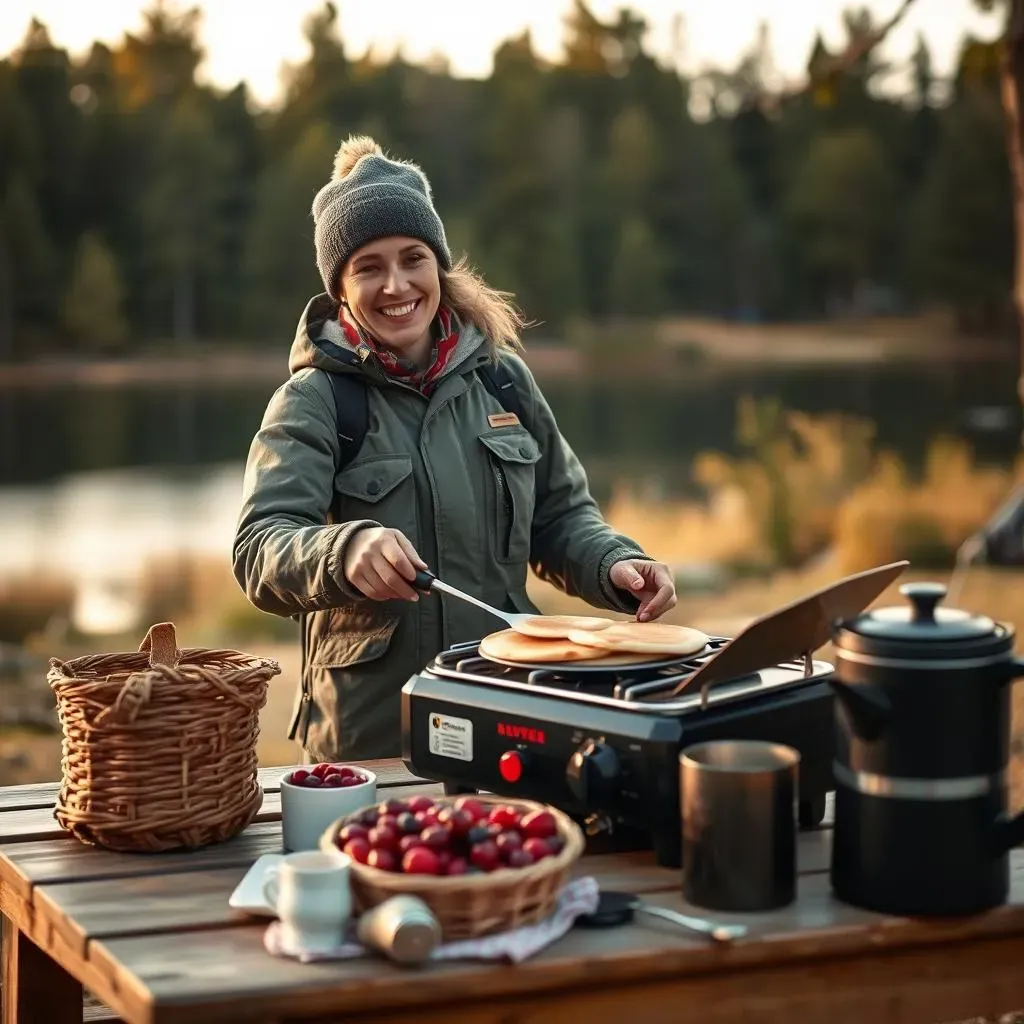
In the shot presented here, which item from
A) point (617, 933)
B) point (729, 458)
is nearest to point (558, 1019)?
point (617, 933)

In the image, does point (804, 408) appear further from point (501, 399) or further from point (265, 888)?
point (265, 888)

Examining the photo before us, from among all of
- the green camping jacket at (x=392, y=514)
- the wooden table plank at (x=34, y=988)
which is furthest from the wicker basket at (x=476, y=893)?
the green camping jacket at (x=392, y=514)

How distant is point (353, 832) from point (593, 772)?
285 mm

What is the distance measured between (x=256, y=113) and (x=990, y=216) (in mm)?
4191

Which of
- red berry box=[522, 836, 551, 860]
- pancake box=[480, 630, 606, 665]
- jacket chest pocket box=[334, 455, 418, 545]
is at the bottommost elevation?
red berry box=[522, 836, 551, 860]

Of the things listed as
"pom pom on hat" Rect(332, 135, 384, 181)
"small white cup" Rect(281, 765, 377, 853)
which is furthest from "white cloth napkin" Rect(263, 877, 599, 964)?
"pom pom on hat" Rect(332, 135, 384, 181)

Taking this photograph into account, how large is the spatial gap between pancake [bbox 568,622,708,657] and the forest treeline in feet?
17.8

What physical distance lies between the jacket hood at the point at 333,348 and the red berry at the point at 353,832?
40.6 inches

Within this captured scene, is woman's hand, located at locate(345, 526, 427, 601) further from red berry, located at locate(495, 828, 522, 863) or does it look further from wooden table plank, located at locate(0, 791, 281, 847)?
red berry, located at locate(495, 828, 522, 863)

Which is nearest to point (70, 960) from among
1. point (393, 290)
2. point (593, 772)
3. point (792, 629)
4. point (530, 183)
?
point (593, 772)

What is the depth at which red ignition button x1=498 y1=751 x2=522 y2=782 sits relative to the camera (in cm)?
193

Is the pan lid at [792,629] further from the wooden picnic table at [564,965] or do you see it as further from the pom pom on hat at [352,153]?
the pom pom on hat at [352,153]

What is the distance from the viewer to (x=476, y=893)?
5.12 ft

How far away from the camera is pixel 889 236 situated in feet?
30.5
